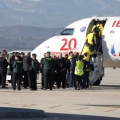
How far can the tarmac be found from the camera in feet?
84.6

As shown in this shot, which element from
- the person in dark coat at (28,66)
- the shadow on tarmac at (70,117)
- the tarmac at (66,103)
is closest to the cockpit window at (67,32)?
the tarmac at (66,103)

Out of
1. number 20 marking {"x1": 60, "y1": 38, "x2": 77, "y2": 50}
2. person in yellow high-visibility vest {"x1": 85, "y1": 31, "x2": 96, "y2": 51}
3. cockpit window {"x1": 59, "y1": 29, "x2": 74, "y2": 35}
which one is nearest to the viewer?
person in yellow high-visibility vest {"x1": 85, "y1": 31, "x2": 96, "y2": 51}

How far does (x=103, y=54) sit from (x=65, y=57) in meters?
2.69

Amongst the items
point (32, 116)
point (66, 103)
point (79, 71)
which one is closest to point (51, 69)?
point (79, 71)

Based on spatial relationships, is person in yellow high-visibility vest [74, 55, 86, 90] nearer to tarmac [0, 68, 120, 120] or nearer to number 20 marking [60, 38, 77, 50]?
tarmac [0, 68, 120, 120]

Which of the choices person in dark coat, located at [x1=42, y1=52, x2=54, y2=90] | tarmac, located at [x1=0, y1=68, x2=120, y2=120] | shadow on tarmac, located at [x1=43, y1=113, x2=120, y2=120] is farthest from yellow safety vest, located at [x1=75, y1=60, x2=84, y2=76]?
shadow on tarmac, located at [x1=43, y1=113, x2=120, y2=120]

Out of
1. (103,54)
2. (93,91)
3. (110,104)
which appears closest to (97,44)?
(103,54)

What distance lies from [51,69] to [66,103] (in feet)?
25.4

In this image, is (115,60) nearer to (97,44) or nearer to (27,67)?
(97,44)

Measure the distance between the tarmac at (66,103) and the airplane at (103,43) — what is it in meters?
2.17

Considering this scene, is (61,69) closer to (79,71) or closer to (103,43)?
(79,71)

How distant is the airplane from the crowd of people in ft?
2.43

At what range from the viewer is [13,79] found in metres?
37.5

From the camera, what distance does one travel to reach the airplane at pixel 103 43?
41.1 meters
